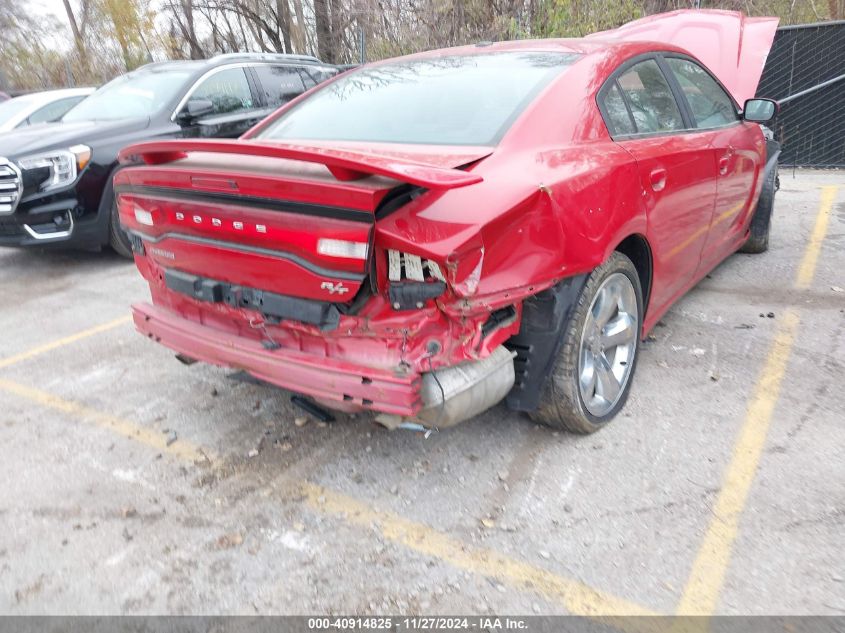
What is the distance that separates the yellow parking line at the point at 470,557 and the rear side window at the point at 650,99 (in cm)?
207

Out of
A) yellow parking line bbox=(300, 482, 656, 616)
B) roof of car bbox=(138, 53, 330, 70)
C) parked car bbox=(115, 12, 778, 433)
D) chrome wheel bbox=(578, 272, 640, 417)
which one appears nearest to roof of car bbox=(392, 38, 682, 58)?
parked car bbox=(115, 12, 778, 433)

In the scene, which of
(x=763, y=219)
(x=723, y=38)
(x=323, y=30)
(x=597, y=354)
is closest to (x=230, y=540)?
(x=597, y=354)

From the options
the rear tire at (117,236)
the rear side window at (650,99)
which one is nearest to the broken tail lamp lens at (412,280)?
the rear side window at (650,99)

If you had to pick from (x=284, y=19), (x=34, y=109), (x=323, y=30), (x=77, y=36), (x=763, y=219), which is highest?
(x=77, y=36)

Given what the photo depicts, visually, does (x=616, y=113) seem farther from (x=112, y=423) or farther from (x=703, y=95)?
(x=112, y=423)

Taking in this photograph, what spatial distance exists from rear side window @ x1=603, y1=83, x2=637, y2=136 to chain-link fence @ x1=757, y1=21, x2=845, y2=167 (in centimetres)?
689

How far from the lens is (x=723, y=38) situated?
241 inches

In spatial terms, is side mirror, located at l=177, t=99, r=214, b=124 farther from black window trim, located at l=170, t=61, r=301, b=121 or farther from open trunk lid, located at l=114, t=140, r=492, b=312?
open trunk lid, located at l=114, t=140, r=492, b=312

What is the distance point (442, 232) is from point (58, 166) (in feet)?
15.1

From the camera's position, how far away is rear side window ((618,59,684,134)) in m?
3.10

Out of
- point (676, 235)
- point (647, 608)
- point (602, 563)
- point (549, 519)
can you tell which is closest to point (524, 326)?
point (549, 519)

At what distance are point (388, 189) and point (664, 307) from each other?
2061mm

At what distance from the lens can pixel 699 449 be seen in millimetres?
2768

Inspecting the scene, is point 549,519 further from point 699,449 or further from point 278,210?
point 278,210
